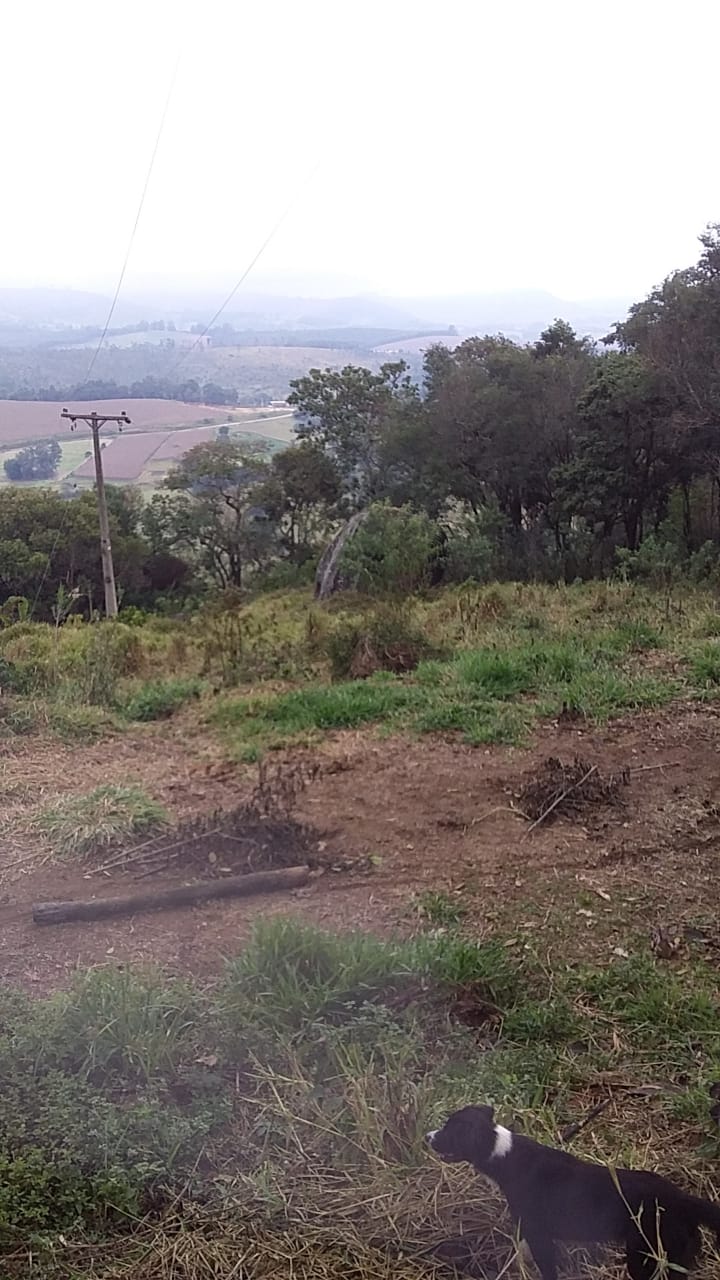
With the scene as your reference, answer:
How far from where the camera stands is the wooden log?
2.98 meters

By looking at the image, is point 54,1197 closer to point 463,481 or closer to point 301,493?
point 463,481

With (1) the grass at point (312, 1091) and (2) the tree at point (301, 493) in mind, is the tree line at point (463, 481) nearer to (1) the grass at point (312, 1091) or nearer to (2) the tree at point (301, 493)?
(2) the tree at point (301, 493)

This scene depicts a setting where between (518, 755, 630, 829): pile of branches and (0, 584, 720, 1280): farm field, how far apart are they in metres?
0.01

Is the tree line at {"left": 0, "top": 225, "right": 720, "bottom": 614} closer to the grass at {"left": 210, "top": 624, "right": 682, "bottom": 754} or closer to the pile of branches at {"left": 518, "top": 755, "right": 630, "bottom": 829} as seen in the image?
the grass at {"left": 210, "top": 624, "right": 682, "bottom": 754}

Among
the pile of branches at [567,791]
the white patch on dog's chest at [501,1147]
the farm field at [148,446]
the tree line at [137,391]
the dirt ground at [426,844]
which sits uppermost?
the tree line at [137,391]

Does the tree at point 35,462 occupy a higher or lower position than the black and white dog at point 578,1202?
higher

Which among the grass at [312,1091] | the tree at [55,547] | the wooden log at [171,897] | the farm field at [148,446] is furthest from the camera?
the tree at [55,547]

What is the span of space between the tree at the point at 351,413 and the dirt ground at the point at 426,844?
41.2 ft

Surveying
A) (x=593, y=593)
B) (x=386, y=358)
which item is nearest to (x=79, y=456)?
(x=386, y=358)

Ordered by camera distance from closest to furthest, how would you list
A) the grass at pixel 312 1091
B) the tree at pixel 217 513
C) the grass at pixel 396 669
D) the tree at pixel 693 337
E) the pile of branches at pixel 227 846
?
the grass at pixel 312 1091
the pile of branches at pixel 227 846
the grass at pixel 396 669
the tree at pixel 693 337
the tree at pixel 217 513

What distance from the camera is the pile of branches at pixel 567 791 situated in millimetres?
3600

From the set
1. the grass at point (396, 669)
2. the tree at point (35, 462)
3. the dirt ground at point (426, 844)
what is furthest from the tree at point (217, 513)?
the dirt ground at point (426, 844)

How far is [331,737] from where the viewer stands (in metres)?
4.62

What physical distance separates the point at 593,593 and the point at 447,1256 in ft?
20.0
